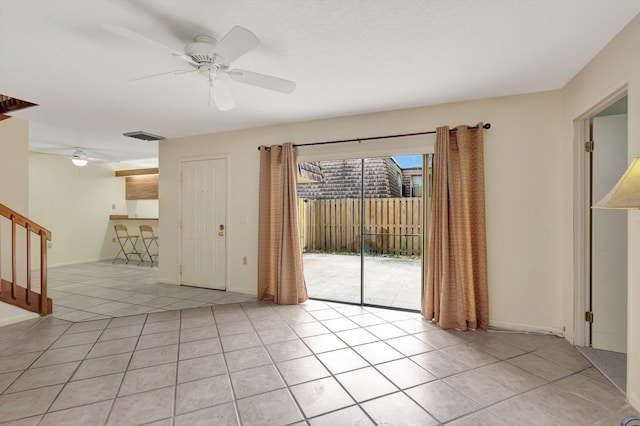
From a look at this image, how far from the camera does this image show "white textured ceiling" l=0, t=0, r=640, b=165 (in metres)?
1.76

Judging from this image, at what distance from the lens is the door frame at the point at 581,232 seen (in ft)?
8.64

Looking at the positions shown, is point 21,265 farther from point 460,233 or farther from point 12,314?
point 460,233

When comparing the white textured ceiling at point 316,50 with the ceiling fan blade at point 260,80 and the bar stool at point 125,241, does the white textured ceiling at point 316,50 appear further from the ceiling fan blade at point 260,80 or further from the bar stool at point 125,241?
the bar stool at point 125,241

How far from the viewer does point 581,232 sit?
2648 mm

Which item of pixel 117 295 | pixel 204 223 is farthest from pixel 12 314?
pixel 204 223

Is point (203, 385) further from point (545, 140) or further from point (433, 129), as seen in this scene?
point (545, 140)

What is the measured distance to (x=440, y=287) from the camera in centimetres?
314

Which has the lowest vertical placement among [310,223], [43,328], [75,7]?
[43,328]

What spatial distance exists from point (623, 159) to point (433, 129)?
156cm

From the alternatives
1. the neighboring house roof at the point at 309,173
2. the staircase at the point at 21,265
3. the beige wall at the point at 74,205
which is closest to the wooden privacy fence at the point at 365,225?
the neighboring house roof at the point at 309,173

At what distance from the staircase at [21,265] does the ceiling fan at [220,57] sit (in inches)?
103

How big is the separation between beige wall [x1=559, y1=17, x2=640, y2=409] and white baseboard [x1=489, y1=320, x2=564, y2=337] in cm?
14

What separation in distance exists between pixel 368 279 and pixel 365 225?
2.88 ft

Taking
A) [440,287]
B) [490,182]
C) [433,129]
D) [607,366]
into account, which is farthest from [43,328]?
Answer: [607,366]
